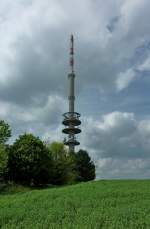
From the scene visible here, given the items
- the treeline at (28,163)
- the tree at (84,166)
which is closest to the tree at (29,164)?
the treeline at (28,163)

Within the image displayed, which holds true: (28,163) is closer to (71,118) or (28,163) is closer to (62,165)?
(62,165)

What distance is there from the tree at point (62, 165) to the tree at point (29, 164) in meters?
5.57

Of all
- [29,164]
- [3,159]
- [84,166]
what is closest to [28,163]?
[29,164]

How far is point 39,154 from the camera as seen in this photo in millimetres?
86750

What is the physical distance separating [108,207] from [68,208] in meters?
2.58

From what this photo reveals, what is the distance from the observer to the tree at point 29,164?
278 ft

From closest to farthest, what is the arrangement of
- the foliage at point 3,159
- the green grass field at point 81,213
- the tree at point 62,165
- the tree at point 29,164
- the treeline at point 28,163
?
the green grass field at point 81,213
the foliage at point 3,159
the treeline at point 28,163
the tree at point 29,164
the tree at point 62,165

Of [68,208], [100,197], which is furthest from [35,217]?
[100,197]

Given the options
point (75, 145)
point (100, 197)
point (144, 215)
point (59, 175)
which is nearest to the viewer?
point (144, 215)

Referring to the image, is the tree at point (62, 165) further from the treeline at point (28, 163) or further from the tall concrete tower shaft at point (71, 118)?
the tall concrete tower shaft at point (71, 118)

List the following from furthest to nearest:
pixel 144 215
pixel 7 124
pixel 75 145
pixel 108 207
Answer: pixel 75 145
pixel 7 124
pixel 108 207
pixel 144 215

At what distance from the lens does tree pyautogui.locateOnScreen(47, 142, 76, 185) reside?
94.1m

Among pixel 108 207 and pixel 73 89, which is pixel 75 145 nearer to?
pixel 73 89

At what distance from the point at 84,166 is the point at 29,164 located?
3104 centimetres
